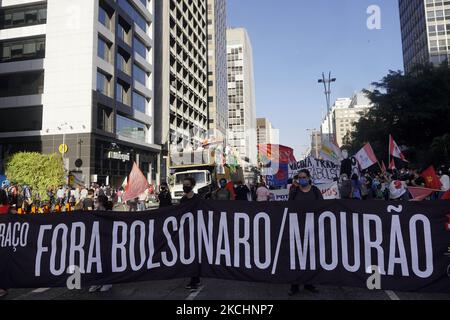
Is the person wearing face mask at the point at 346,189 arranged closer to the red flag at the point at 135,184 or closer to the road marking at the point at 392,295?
the red flag at the point at 135,184

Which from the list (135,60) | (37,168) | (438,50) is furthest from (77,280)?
(438,50)

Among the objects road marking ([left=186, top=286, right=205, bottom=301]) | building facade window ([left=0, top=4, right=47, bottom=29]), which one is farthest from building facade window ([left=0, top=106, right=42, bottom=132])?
road marking ([left=186, top=286, right=205, bottom=301])

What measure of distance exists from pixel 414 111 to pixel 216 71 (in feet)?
176

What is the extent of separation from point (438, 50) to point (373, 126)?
56.1 m

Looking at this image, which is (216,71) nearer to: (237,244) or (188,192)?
(188,192)

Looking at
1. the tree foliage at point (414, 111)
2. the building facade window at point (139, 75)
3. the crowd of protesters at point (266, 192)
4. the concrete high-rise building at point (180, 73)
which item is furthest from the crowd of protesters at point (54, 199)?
the tree foliage at point (414, 111)

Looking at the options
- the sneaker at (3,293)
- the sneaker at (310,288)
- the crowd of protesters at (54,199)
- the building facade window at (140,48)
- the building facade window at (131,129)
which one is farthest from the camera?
the building facade window at (140,48)

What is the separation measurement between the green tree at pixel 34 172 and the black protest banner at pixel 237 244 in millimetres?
18937

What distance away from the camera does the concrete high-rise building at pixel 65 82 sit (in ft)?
105

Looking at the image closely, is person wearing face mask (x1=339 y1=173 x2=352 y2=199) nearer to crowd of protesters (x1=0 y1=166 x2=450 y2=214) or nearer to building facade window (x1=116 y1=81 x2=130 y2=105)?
crowd of protesters (x1=0 y1=166 x2=450 y2=214)

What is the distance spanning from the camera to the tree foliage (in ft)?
112

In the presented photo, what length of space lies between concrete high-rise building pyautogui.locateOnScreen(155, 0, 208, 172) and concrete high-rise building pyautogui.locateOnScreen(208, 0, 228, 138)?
389cm

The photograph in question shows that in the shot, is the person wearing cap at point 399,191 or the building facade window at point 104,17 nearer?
the person wearing cap at point 399,191
